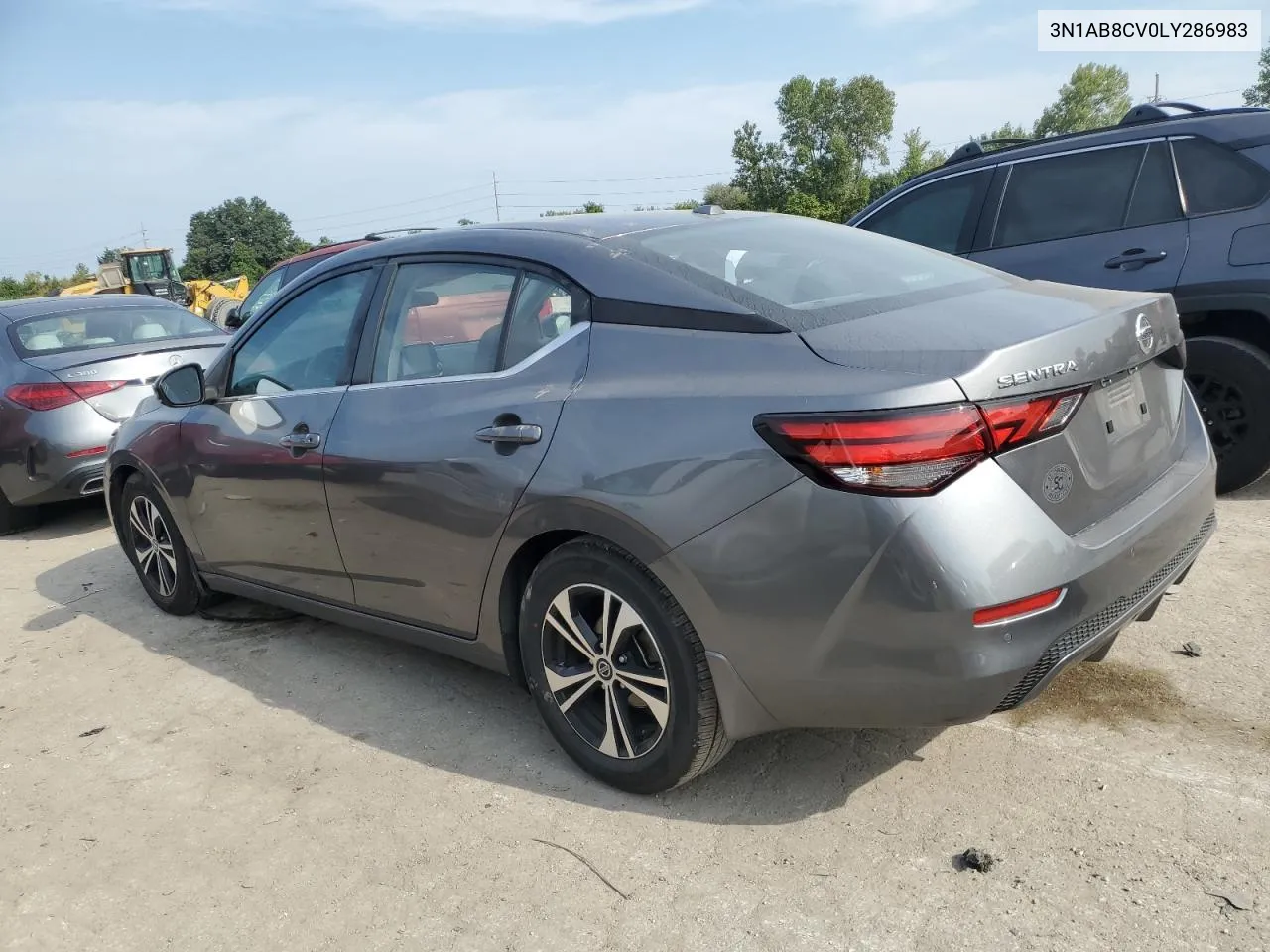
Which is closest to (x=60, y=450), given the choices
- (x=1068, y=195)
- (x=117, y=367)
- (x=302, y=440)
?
(x=117, y=367)

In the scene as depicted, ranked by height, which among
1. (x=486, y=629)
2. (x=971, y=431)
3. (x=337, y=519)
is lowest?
(x=486, y=629)

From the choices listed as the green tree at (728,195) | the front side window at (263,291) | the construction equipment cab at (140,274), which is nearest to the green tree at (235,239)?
the green tree at (728,195)

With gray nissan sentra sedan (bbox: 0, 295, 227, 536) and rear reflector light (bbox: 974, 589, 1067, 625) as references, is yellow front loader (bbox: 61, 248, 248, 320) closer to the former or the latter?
gray nissan sentra sedan (bbox: 0, 295, 227, 536)

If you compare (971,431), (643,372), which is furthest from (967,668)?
(643,372)

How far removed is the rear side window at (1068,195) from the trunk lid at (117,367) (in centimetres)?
503

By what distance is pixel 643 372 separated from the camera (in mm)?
2660

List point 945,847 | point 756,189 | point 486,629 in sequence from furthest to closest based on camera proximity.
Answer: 1. point 756,189
2. point 486,629
3. point 945,847

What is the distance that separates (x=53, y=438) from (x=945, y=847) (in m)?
6.14

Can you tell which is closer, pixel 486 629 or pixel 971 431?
pixel 971 431

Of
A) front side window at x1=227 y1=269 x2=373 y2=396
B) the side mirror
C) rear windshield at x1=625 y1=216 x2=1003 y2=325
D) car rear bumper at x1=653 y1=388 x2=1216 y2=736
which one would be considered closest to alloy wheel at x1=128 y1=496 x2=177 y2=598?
the side mirror

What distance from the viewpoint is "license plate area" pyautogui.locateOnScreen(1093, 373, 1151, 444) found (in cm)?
253

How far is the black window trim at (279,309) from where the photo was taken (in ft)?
11.8

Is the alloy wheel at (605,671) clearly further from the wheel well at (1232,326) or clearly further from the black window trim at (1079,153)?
the black window trim at (1079,153)

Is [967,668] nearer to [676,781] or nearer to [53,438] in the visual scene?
[676,781]
